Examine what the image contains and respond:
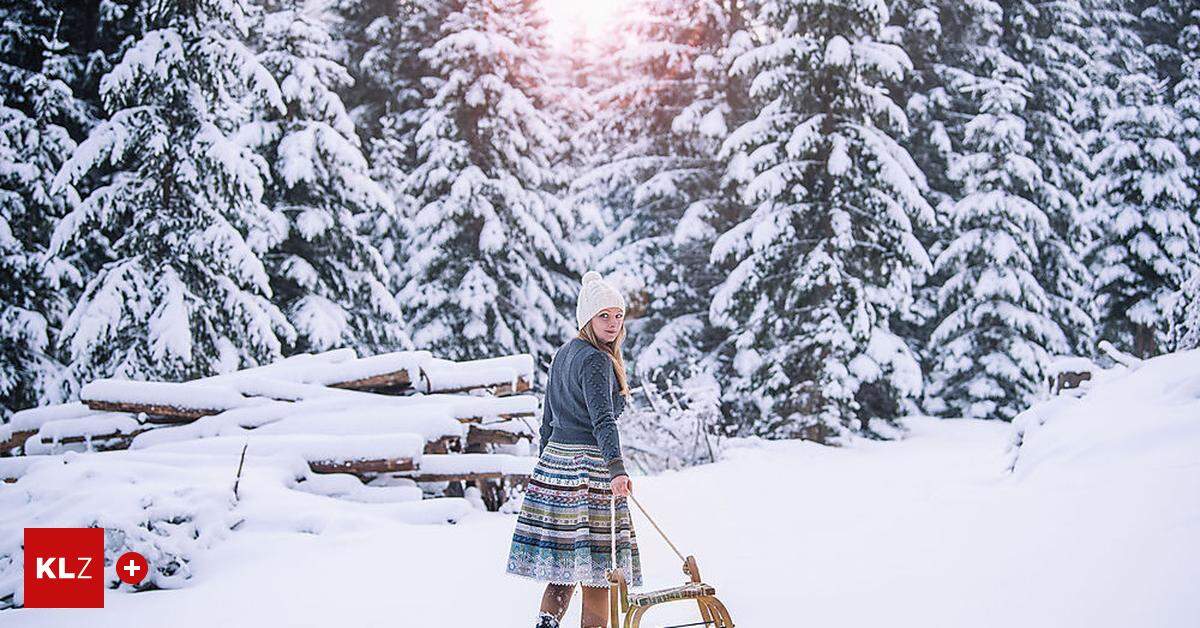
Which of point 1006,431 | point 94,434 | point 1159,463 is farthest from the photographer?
point 1006,431

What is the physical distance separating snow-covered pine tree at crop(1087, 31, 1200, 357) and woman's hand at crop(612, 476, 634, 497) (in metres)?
22.3

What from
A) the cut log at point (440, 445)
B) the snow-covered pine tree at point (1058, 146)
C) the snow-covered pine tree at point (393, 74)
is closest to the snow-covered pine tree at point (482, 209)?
the snow-covered pine tree at point (393, 74)

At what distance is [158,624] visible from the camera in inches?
195

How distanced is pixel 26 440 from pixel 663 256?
13.7 meters

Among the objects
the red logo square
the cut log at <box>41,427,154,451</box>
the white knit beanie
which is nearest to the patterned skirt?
the white knit beanie

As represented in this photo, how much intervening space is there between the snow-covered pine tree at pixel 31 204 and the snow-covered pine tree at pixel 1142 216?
2344cm

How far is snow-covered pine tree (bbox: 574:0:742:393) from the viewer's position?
20109 mm

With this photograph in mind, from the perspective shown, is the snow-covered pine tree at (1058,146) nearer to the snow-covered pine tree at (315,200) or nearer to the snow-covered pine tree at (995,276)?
the snow-covered pine tree at (995,276)

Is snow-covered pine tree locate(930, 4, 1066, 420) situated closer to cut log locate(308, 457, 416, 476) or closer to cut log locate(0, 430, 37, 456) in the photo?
cut log locate(308, 457, 416, 476)

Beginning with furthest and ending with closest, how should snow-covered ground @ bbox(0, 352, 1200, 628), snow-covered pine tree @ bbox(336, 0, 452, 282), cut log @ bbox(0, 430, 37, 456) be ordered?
snow-covered pine tree @ bbox(336, 0, 452, 282) → cut log @ bbox(0, 430, 37, 456) → snow-covered ground @ bbox(0, 352, 1200, 628)

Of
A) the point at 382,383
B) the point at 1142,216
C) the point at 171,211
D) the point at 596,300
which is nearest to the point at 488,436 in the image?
the point at 382,383

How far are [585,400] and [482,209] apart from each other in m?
16.0

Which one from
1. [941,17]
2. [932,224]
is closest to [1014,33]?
[941,17]

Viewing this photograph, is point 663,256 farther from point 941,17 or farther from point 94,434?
point 94,434
